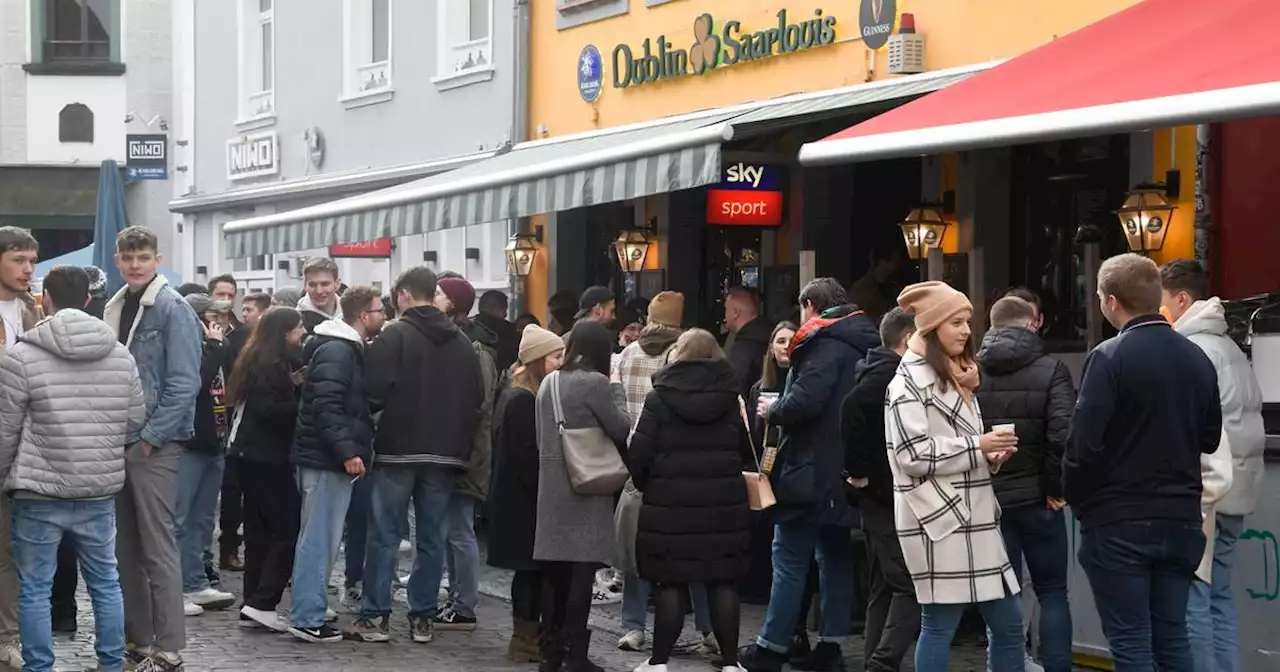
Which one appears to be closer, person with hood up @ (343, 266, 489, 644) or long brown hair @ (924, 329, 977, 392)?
long brown hair @ (924, 329, 977, 392)

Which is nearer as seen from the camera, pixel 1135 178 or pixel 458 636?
pixel 458 636

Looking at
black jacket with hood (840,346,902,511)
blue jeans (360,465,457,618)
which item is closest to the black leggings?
black jacket with hood (840,346,902,511)

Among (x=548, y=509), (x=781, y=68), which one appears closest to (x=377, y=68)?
(x=781, y=68)

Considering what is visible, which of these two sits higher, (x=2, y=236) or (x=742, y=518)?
(x=2, y=236)

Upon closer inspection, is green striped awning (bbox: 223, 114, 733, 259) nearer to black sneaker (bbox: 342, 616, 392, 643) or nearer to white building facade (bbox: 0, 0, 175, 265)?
black sneaker (bbox: 342, 616, 392, 643)

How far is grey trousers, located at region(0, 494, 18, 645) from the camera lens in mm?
9273

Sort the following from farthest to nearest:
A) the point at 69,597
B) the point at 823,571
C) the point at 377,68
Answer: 1. the point at 377,68
2. the point at 69,597
3. the point at 823,571

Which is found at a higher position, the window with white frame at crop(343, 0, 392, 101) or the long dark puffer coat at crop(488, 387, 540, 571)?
the window with white frame at crop(343, 0, 392, 101)

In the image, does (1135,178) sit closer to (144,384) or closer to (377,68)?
(144,384)

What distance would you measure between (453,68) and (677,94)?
389 cm

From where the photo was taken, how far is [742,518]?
29.2 feet

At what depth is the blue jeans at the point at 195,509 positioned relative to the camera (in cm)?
1131

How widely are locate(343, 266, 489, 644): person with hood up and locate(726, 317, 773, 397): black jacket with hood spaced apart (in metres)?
1.49

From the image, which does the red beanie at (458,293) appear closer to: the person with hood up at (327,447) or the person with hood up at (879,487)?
the person with hood up at (327,447)
